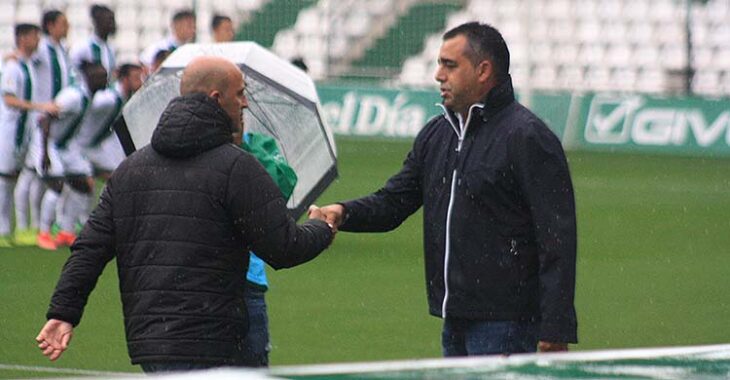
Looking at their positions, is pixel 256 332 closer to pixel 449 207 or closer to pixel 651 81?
pixel 449 207

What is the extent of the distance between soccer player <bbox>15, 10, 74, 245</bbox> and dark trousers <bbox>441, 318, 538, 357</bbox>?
10.2 m

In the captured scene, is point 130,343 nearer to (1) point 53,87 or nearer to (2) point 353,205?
(2) point 353,205

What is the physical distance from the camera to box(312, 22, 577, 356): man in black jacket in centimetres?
569

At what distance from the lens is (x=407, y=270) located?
1398 centimetres

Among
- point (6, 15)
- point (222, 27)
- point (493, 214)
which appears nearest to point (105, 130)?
point (222, 27)

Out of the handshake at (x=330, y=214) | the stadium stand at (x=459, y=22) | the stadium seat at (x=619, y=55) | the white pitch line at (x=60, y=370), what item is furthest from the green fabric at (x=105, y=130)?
the stadium seat at (x=619, y=55)

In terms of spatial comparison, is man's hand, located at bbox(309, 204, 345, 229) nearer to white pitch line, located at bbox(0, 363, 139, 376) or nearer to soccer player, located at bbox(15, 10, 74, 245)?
white pitch line, located at bbox(0, 363, 139, 376)

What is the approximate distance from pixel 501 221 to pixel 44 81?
10.7 m

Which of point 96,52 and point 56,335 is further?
point 96,52

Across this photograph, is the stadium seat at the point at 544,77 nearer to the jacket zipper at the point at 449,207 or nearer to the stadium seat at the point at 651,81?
the stadium seat at the point at 651,81

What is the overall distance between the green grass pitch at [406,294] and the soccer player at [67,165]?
0.45 m

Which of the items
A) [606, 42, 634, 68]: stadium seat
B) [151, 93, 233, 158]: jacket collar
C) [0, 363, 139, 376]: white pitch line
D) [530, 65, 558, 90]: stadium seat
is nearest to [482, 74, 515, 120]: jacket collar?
[151, 93, 233, 158]: jacket collar

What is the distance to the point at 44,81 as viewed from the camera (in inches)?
629

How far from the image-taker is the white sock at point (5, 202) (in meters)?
15.6
